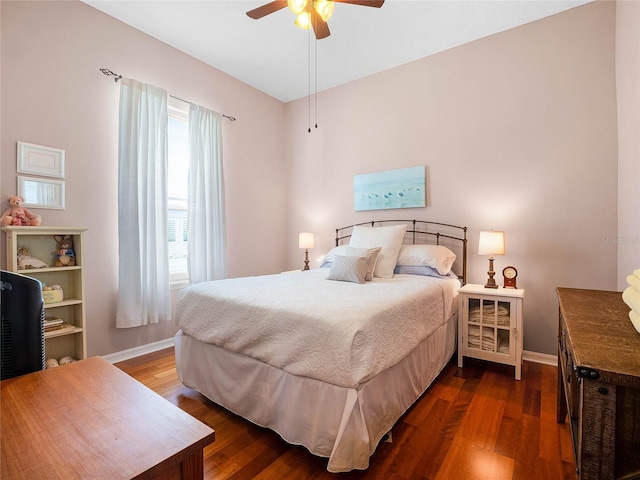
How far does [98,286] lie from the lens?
2623mm

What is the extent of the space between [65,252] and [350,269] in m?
2.17

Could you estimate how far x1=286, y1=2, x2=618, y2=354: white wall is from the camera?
2453 millimetres

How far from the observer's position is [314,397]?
146 centimetres

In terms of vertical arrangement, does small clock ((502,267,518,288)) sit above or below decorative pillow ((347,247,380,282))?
below

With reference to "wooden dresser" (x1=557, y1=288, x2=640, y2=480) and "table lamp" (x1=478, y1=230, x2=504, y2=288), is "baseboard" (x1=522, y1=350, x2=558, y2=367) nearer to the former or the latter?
"table lamp" (x1=478, y1=230, x2=504, y2=288)

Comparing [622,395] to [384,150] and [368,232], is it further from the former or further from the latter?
[384,150]

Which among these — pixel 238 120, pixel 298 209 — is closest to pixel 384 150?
pixel 298 209

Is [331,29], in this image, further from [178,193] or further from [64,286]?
[64,286]

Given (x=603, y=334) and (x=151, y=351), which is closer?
(x=603, y=334)

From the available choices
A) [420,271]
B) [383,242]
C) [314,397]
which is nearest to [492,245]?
[420,271]

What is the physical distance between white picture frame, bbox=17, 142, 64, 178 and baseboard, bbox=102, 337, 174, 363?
5.15ft

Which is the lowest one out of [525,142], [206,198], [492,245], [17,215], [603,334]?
[603,334]

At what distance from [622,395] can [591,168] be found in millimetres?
2480

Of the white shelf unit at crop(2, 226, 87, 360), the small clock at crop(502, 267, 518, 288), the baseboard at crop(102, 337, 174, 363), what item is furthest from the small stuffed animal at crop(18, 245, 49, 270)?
the small clock at crop(502, 267, 518, 288)
